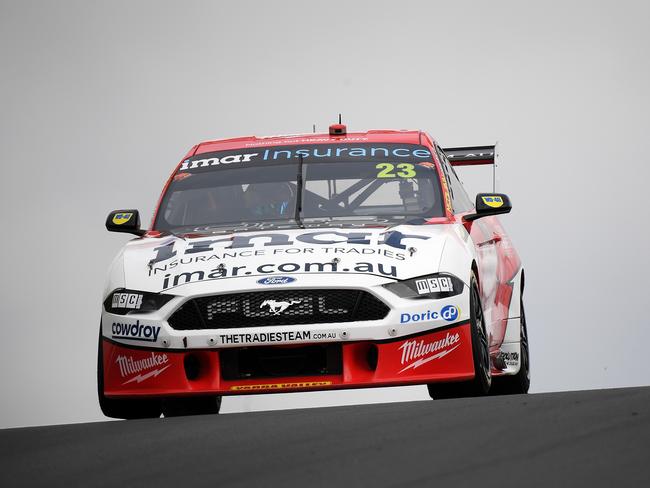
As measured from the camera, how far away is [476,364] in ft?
24.8

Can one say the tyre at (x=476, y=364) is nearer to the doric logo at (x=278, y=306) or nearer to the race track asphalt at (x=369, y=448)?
the doric logo at (x=278, y=306)

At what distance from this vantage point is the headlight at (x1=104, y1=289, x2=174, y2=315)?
755 centimetres

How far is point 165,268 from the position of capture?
7.70 m

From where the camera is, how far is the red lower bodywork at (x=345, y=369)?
7.31 metres

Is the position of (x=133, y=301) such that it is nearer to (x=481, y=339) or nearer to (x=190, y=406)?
(x=190, y=406)

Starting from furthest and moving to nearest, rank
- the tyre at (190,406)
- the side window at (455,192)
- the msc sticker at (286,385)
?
the side window at (455,192), the tyre at (190,406), the msc sticker at (286,385)

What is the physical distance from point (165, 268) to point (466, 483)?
12.7 ft

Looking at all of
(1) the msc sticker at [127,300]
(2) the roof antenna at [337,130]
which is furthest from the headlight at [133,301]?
(2) the roof antenna at [337,130]

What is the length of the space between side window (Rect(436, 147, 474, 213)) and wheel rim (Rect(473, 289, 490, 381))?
3.83ft

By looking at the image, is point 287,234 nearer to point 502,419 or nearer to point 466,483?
point 502,419

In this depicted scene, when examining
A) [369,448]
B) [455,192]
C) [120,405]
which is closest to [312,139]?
[455,192]

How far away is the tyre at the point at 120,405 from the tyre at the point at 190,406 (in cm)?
46

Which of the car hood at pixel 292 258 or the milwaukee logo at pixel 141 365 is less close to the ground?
the car hood at pixel 292 258

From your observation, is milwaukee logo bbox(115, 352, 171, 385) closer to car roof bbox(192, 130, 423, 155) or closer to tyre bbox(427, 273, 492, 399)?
tyre bbox(427, 273, 492, 399)
